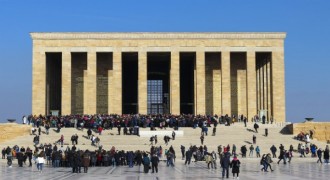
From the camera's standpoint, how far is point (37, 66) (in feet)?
197

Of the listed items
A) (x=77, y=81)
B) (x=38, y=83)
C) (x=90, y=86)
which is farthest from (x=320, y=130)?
(x=38, y=83)

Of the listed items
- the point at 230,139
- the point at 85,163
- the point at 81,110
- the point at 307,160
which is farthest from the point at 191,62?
the point at 85,163

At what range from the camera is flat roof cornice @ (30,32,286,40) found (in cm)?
6031

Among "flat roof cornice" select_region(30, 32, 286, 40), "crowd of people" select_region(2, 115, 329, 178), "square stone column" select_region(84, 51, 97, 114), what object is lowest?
"crowd of people" select_region(2, 115, 329, 178)

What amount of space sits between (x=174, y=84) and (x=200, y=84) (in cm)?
274

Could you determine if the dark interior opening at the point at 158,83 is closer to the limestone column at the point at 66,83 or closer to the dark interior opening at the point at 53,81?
the limestone column at the point at 66,83

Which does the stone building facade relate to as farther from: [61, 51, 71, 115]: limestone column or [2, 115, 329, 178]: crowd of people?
[2, 115, 329, 178]: crowd of people

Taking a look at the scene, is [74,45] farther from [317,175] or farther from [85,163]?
[317,175]

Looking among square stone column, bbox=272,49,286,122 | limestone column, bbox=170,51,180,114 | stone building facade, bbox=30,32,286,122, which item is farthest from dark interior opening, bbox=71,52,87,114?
square stone column, bbox=272,49,286,122

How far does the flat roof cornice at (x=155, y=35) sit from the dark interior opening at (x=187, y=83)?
17.2 ft

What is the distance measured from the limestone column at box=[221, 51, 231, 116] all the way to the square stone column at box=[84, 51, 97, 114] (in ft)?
44.2

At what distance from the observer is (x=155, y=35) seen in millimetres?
60500

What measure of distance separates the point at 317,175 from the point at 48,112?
41.0 metres

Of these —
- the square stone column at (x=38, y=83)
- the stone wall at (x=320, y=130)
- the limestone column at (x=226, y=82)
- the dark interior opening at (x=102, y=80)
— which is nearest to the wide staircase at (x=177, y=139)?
the stone wall at (x=320, y=130)
